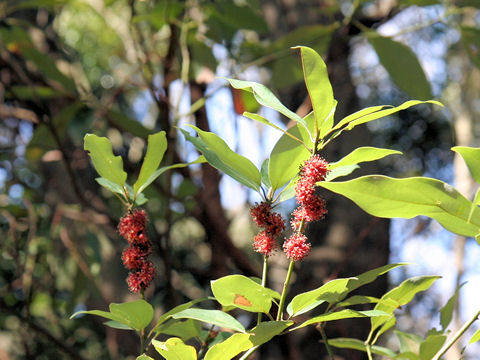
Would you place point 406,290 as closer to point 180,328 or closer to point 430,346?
point 430,346

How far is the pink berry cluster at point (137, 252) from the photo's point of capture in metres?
0.41

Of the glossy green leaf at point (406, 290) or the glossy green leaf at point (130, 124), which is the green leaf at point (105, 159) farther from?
the glossy green leaf at point (130, 124)

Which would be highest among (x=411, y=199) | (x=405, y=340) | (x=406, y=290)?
(x=411, y=199)

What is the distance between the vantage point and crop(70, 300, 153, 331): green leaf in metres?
0.39

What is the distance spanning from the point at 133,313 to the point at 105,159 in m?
0.12

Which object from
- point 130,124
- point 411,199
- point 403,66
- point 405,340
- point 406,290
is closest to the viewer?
point 411,199

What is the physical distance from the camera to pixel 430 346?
1.50 ft

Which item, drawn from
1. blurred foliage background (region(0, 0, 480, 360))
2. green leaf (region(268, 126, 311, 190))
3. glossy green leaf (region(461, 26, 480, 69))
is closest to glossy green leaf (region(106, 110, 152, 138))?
blurred foliage background (region(0, 0, 480, 360))

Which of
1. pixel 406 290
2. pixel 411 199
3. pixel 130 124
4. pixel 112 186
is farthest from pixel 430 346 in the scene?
pixel 130 124

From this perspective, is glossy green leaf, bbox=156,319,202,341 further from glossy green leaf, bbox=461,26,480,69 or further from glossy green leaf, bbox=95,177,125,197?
glossy green leaf, bbox=461,26,480,69

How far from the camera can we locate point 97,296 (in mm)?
1322

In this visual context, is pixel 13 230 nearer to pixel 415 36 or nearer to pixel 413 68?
pixel 413 68

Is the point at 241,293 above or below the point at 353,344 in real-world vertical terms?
above

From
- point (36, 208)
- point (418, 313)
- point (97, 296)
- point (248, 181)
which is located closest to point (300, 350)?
point (97, 296)
